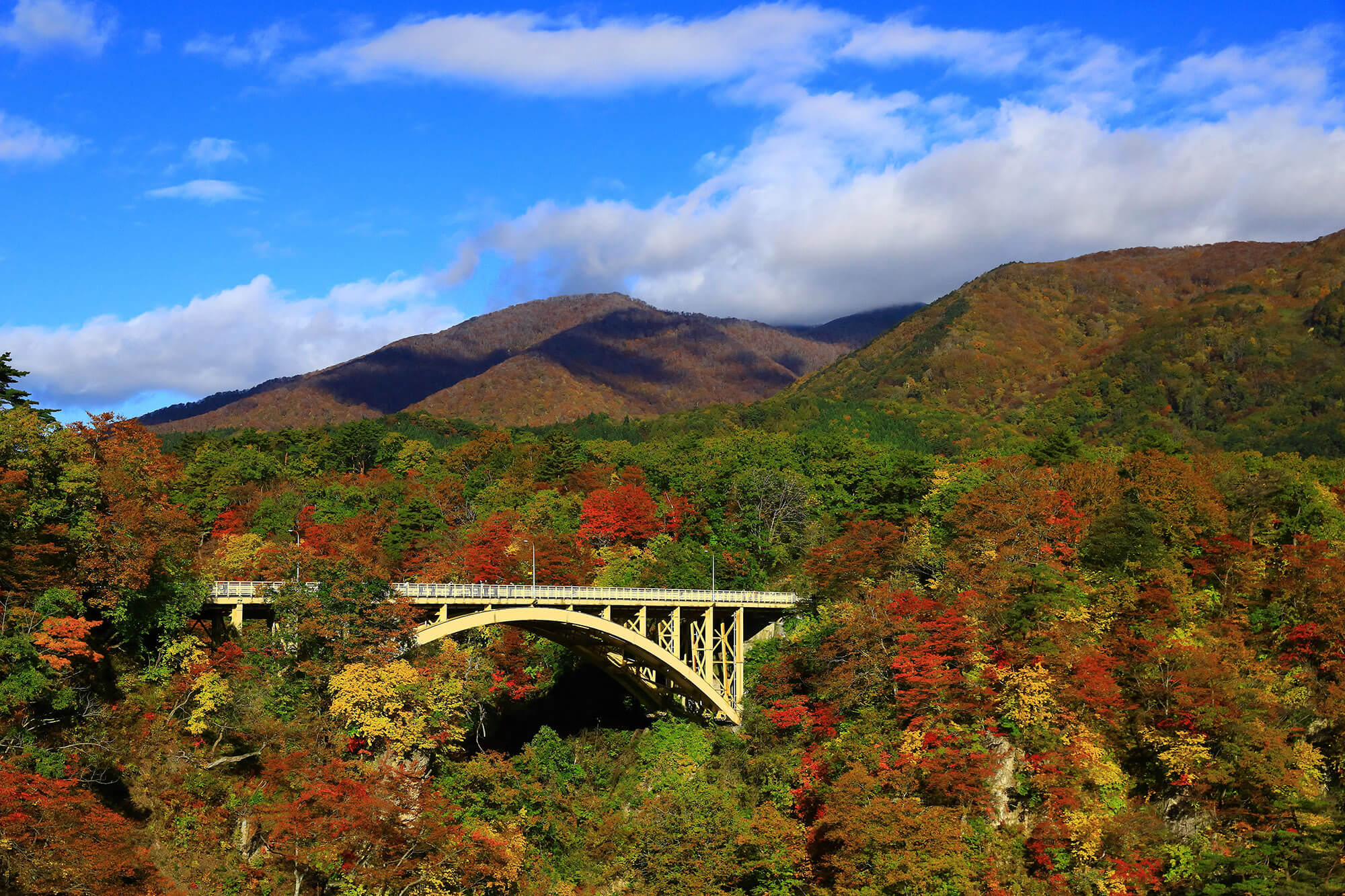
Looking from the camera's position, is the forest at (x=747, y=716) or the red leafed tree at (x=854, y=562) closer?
the forest at (x=747, y=716)

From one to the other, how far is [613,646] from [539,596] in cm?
509

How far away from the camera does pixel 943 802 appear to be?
37.5 meters

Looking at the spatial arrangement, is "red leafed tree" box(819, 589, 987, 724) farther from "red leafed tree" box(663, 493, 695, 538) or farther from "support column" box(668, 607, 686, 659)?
"red leafed tree" box(663, 493, 695, 538)

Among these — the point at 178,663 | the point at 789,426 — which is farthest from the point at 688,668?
the point at 789,426

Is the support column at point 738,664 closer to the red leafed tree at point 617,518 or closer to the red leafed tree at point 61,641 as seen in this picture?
the red leafed tree at point 617,518

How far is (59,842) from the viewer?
28.4 meters

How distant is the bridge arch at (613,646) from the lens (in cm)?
3962

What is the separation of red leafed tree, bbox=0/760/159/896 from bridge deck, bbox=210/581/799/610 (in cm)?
937

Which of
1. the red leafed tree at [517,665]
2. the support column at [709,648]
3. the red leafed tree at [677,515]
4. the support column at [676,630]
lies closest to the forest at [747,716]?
the red leafed tree at [517,665]

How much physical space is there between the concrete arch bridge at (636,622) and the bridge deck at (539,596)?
4cm

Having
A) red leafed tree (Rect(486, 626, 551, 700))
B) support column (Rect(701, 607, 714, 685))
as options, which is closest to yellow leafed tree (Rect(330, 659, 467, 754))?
red leafed tree (Rect(486, 626, 551, 700))

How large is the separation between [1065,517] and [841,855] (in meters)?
18.4

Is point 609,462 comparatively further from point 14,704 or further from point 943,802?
point 14,704

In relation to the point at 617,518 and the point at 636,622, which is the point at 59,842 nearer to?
the point at 636,622
